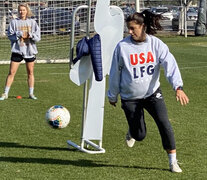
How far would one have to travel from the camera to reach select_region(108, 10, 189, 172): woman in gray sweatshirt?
7.05 metres

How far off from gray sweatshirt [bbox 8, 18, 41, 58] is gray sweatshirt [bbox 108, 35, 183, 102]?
5.72 metres

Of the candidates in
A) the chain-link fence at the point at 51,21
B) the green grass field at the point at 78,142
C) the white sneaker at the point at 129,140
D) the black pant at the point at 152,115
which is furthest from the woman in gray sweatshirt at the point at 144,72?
the chain-link fence at the point at 51,21

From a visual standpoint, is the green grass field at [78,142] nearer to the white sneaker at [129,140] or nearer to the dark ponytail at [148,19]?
the white sneaker at [129,140]

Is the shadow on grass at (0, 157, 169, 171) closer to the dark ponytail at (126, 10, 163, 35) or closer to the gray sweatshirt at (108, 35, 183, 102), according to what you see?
the gray sweatshirt at (108, 35, 183, 102)

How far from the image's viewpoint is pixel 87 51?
7797mm

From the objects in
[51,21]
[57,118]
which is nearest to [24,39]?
[57,118]

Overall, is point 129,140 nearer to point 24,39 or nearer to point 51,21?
point 24,39

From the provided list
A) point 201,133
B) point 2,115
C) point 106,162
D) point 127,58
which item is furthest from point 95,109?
point 2,115

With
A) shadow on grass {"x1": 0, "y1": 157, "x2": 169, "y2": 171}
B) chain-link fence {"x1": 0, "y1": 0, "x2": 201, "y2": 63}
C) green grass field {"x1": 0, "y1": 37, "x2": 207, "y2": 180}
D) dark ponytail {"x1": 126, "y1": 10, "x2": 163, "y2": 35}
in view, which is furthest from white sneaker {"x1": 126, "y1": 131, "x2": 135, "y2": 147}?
chain-link fence {"x1": 0, "y1": 0, "x2": 201, "y2": 63}

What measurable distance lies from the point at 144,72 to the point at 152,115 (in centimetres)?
54

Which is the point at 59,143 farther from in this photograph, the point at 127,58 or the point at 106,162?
the point at 127,58

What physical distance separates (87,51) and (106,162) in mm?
1426

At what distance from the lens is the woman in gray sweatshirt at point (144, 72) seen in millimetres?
7055

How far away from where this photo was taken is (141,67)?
23.2 ft
